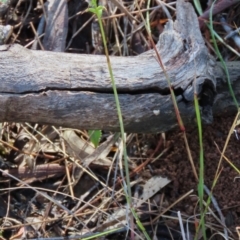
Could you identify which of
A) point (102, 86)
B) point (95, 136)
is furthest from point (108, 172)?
point (102, 86)

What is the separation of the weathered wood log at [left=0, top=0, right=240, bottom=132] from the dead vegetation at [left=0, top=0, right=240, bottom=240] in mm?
267

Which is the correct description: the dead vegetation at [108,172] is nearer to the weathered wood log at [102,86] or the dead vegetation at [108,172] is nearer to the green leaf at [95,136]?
the green leaf at [95,136]

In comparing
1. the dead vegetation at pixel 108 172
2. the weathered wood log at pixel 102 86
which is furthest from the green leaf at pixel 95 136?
the weathered wood log at pixel 102 86

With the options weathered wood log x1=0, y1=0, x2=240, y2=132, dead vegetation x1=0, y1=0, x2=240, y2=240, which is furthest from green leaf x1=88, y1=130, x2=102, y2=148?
weathered wood log x1=0, y1=0, x2=240, y2=132

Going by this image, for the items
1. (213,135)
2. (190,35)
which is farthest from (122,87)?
(213,135)

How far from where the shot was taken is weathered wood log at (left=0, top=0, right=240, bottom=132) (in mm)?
1564

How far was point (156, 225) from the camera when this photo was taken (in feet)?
5.88

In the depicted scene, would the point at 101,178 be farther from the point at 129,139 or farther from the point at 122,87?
the point at 122,87

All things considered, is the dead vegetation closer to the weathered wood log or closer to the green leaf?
the green leaf

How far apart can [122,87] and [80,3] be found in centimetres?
74

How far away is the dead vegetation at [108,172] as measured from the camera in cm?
179

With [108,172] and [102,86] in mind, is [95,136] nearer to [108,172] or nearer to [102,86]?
[108,172]

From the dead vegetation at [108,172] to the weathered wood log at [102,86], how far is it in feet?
0.88

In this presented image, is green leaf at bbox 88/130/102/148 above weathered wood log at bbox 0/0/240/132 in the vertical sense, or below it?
below
